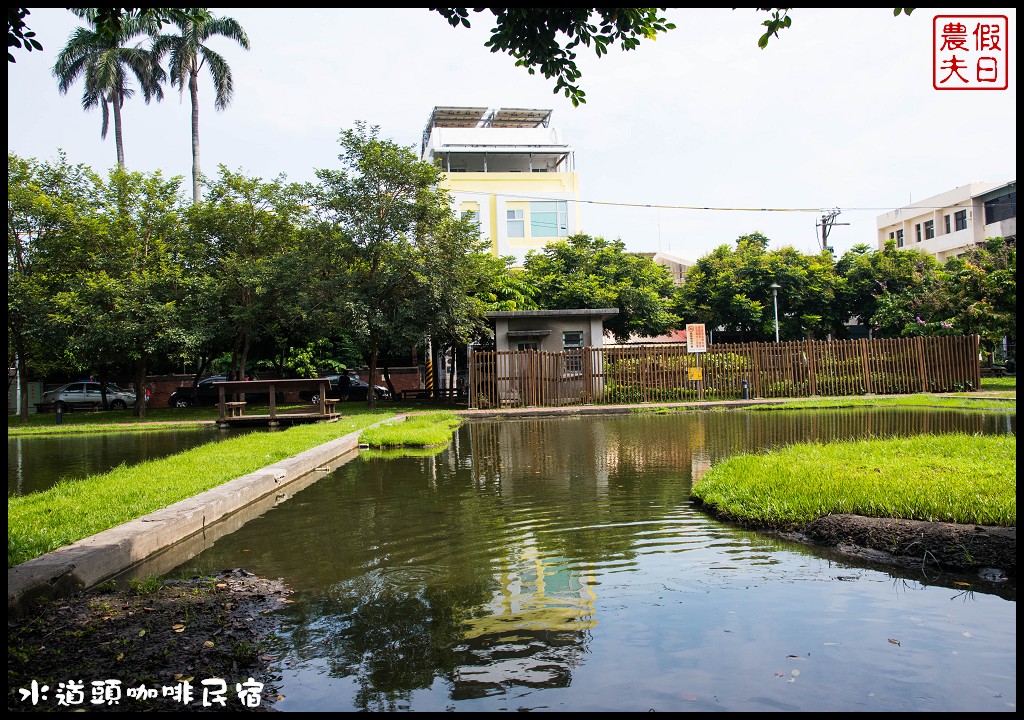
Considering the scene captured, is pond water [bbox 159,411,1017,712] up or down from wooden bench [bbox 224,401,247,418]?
down

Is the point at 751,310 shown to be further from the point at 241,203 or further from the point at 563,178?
the point at 241,203

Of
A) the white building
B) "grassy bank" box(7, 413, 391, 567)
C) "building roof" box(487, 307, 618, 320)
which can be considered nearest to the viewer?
"grassy bank" box(7, 413, 391, 567)

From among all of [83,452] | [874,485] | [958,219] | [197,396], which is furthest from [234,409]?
[958,219]

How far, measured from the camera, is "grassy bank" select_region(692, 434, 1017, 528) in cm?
551

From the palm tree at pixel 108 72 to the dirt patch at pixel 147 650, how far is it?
106 feet

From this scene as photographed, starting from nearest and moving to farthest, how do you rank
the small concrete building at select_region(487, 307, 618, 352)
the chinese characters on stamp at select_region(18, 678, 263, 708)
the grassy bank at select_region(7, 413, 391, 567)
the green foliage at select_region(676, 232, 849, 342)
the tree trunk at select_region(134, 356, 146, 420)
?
the chinese characters on stamp at select_region(18, 678, 263, 708), the grassy bank at select_region(7, 413, 391, 567), the tree trunk at select_region(134, 356, 146, 420), the small concrete building at select_region(487, 307, 618, 352), the green foliage at select_region(676, 232, 849, 342)

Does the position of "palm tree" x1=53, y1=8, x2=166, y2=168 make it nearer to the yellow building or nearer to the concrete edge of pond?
the yellow building

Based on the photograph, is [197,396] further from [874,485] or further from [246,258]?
[874,485]

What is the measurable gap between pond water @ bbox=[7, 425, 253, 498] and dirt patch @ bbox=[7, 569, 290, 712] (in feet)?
A: 18.5

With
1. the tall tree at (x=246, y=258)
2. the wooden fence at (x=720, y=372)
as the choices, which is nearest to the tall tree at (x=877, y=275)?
the wooden fence at (x=720, y=372)

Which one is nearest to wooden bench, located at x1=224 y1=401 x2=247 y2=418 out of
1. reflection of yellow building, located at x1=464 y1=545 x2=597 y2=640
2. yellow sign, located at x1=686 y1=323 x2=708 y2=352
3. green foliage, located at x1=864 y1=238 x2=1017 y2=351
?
yellow sign, located at x1=686 y1=323 x2=708 y2=352

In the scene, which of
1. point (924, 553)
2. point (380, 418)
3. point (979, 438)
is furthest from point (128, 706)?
point (380, 418)

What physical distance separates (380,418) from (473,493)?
38.2 feet

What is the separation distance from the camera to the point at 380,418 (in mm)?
19344
